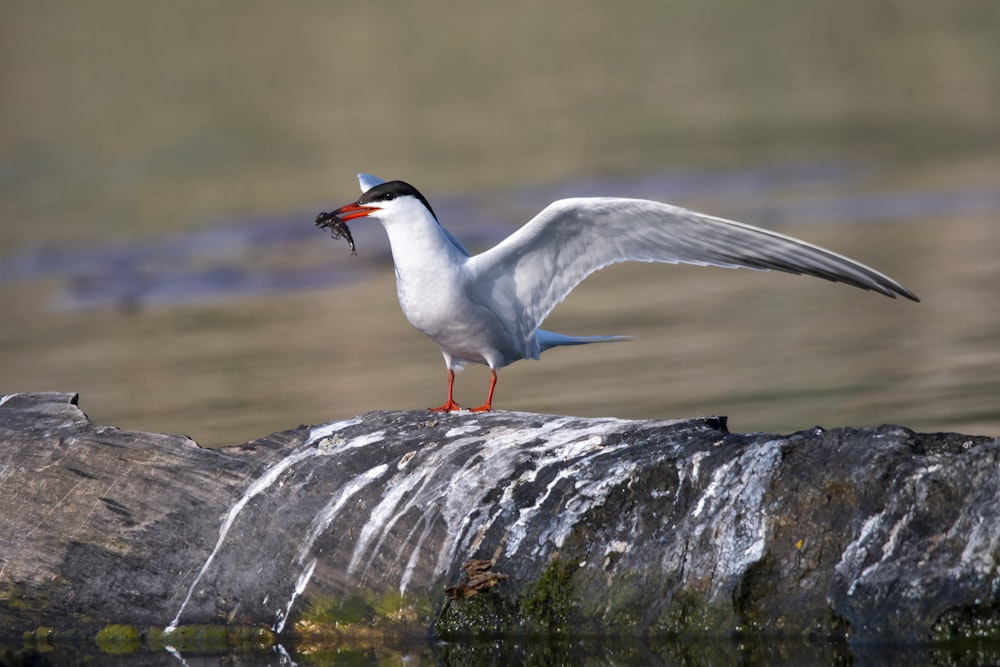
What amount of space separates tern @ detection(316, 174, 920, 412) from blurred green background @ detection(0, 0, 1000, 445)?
5.59 ft

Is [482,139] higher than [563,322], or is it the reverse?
[482,139]

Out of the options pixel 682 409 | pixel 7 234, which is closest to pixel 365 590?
pixel 682 409

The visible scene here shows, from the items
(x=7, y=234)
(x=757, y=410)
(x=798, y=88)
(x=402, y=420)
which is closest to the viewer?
(x=402, y=420)

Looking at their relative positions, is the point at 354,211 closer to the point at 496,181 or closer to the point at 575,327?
the point at 575,327

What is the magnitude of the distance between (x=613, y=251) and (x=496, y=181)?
12.5 meters

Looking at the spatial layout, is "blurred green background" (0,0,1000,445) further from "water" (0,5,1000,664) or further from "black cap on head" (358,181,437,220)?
"black cap on head" (358,181,437,220)

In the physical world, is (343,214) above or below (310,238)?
below

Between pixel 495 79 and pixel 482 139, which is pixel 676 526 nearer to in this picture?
pixel 482 139

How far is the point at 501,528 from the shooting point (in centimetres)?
558

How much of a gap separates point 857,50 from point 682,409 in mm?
22067

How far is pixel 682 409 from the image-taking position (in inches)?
337

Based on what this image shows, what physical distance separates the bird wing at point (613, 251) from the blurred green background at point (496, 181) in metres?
1.70

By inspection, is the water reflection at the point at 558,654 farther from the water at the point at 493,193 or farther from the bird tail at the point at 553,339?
the bird tail at the point at 553,339

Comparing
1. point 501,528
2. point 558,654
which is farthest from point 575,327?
point 558,654
